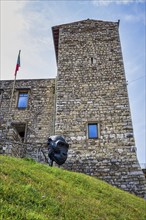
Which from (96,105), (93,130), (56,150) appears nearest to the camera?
(56,150)

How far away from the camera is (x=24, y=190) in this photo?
4.58 m

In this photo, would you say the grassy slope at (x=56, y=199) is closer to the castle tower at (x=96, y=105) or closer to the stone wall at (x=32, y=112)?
the castle tower at (x=96, y=105)

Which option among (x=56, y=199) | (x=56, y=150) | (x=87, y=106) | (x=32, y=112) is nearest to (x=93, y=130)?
(x=87, y=106)

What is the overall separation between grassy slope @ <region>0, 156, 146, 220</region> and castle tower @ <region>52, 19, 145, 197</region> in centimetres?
276

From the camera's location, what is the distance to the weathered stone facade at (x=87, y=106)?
986 centimetres

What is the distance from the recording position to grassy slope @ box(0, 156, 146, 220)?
3.92 meters

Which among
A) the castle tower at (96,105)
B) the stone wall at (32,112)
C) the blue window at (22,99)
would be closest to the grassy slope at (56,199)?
the castle tower at (96,105)

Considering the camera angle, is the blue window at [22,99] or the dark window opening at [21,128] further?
the blue window at [22,99]

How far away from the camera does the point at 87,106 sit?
11.7 meters

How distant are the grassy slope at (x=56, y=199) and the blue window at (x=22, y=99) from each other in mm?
8294

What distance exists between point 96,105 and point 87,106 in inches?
18.6

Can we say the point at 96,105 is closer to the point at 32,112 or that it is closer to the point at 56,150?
the point at 56,150

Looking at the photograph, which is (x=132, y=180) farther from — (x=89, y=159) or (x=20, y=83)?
(x=20, y=83)

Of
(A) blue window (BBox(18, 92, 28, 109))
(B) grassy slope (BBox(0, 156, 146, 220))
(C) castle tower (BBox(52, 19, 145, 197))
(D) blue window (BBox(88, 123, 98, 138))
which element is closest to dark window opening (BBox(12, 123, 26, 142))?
(A) blue window (BBox(18, 92, 28, 109))
